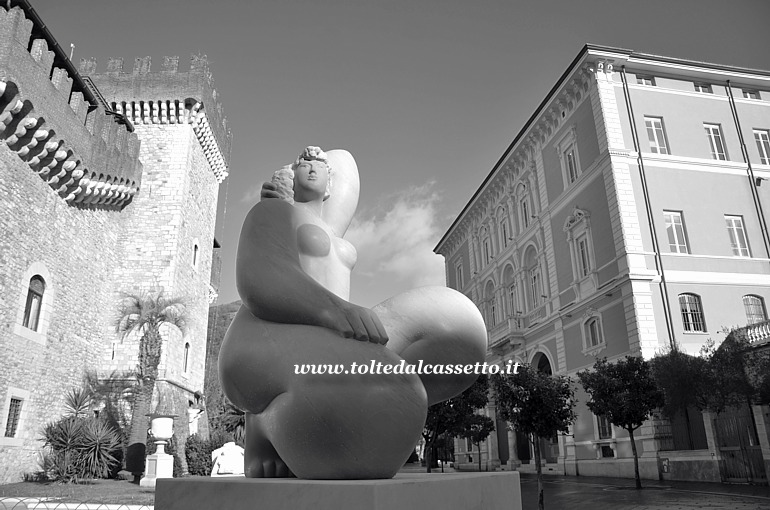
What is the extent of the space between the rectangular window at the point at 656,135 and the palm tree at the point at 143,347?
851 inches

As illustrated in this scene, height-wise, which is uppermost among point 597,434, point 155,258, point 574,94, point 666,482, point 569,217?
point 574,94

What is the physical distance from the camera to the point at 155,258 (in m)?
24.9

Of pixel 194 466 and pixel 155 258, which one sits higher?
pixel 155 258

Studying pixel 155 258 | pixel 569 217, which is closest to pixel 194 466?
pixel 155 258

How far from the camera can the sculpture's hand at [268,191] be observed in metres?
3.36

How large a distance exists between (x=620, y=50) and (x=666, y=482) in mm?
17616

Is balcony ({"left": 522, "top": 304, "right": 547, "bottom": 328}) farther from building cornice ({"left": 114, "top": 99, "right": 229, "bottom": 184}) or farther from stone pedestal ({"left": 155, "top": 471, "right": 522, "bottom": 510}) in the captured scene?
→ stone pedestal ({"left": 155, "top": 471, "right": 522, "bottom": 510})

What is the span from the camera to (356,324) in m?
2.63

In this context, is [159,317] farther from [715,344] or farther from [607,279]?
[715,344]

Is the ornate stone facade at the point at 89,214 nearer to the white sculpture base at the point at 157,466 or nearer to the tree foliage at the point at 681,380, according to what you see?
the white sculpture base at the point at 157,466

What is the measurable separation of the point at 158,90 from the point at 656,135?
79.6 ft

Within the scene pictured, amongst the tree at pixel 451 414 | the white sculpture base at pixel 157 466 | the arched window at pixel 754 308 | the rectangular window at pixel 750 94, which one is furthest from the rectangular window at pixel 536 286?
the white sculpture base at pixel 157 466

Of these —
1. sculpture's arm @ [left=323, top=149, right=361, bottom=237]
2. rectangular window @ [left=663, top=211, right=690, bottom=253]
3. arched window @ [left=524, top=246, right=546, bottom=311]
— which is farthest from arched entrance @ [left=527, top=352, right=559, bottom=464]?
sculpture's arm @ [left=323, top=149, right=361, bottom=237]

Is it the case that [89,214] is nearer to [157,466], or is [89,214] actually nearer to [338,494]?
[157,466]
